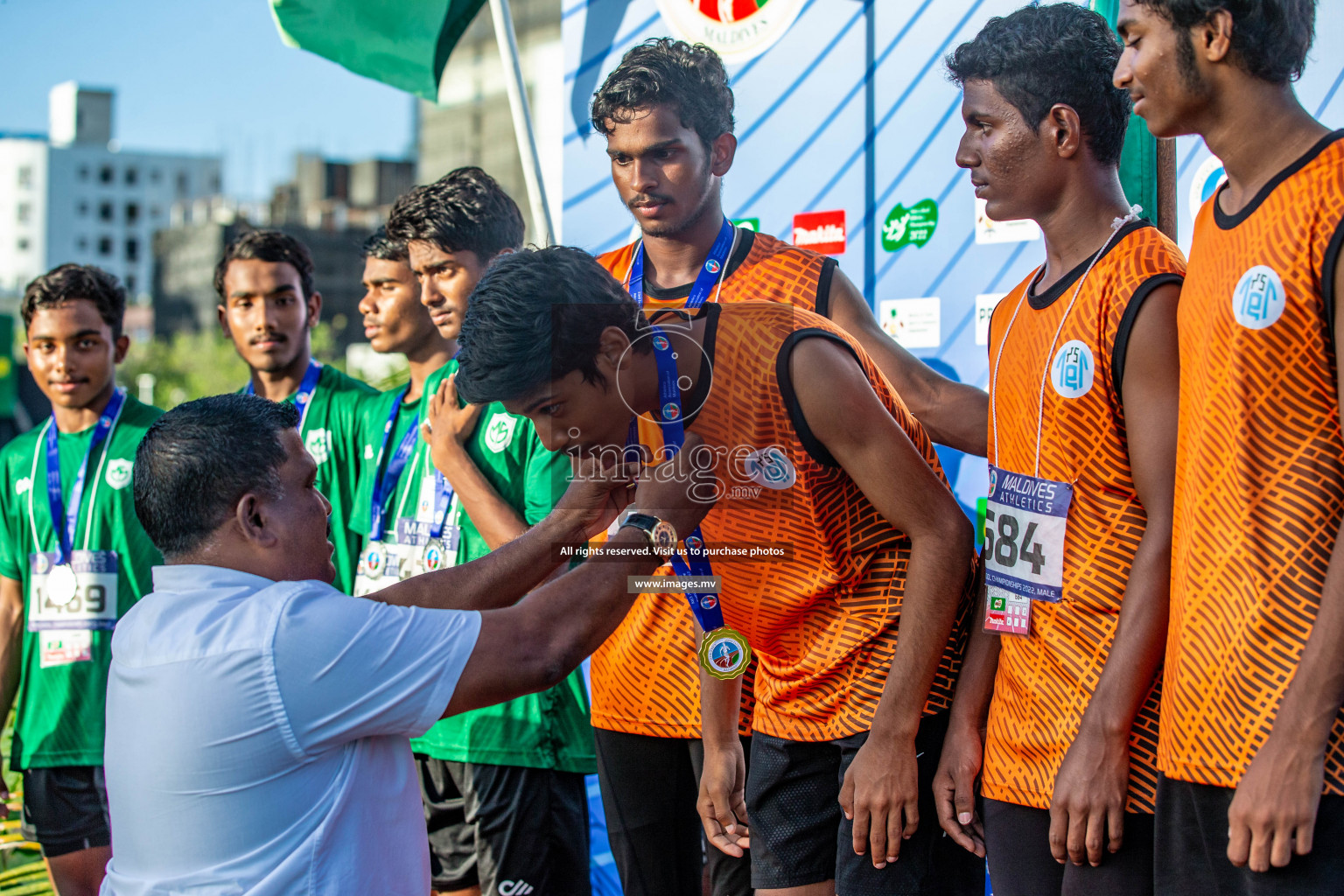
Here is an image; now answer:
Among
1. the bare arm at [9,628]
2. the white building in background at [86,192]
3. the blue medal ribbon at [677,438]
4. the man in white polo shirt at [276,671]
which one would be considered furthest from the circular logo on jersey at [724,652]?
the white building in background at [86,192]

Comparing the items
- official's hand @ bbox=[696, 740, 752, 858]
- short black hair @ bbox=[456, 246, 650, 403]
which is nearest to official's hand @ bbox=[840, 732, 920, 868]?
official's hand @ bbox=[696, 740, 752, 858]

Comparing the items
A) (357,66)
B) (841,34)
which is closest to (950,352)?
(841,34)

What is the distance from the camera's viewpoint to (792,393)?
1.83 metres

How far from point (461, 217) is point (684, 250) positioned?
0.83 metres

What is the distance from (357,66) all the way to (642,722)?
9.11ft

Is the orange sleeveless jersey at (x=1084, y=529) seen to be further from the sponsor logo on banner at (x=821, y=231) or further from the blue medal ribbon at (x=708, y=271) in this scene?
the sponsor logo on banner at (x=821, y=231)

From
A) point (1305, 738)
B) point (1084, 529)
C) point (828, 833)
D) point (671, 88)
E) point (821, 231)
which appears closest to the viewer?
point (1305, 738)

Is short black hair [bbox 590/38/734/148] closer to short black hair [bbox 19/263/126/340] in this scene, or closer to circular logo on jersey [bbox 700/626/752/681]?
circular logo on jersey [bbox 700/626/752/681]

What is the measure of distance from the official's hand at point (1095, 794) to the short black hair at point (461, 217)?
6.87 feet

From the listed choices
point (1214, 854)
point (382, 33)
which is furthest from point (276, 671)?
point (382, 33)

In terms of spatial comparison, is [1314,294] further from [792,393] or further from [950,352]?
[950,352]

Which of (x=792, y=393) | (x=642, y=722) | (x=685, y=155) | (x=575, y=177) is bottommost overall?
(x=642, y=722)

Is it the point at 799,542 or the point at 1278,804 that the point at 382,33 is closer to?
the point at 799,542

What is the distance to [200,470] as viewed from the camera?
182cm
